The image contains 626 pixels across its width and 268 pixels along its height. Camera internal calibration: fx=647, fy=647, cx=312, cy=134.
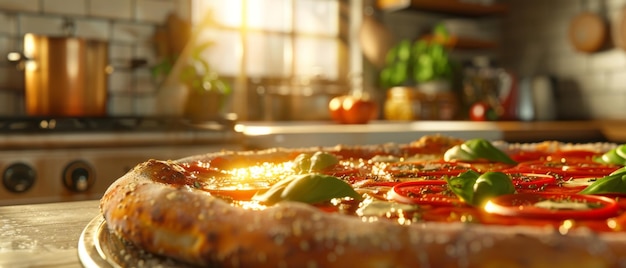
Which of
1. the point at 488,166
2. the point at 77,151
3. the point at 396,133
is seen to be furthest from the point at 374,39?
the point at 488,166

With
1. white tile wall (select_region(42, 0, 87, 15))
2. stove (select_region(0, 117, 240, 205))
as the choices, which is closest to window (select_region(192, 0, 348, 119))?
white tile wall (select_region(42, 0, 87, 15))

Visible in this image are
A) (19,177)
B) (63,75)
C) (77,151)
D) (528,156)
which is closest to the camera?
(528,156)

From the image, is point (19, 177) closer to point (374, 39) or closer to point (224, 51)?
point (224, 51)

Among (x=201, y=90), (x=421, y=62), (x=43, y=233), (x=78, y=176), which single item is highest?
(x=421, y=62)

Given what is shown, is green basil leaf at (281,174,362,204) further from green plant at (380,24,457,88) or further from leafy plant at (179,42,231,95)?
green plant at (380,24,457,88)

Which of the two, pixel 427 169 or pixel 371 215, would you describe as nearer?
pixel 371 215

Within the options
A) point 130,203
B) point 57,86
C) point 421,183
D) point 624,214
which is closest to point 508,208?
point 624,214

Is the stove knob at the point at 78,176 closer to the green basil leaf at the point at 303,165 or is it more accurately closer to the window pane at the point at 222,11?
A: the green basil leaf at the point at 303,165
